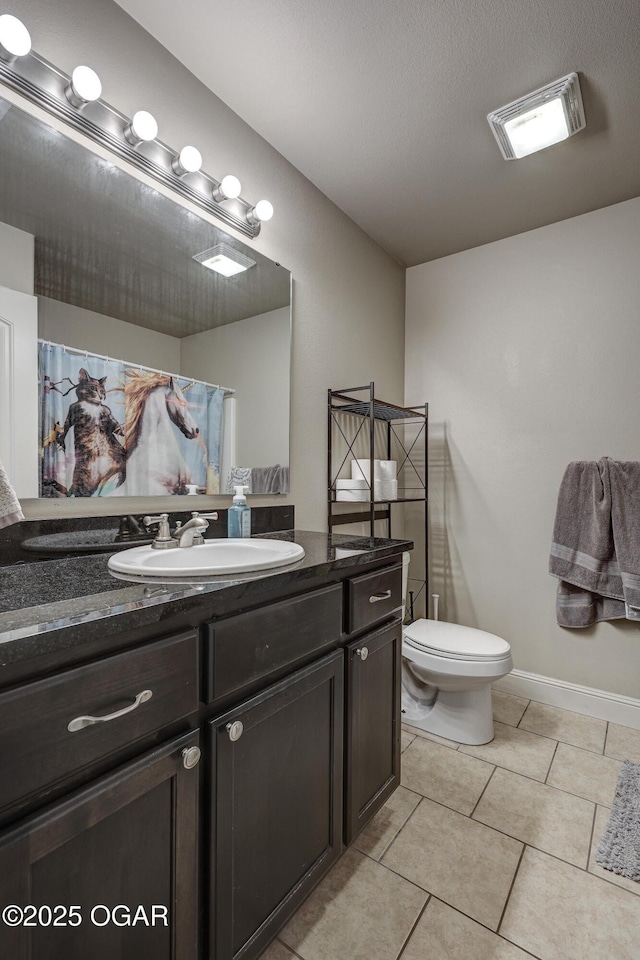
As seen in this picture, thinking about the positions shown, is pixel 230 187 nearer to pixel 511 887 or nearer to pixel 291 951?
pixel 291 951

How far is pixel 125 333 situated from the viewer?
136cm

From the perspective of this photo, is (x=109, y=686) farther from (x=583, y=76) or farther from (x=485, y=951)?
(x=583, y=76)

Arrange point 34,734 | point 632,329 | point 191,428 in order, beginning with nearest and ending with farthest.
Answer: point 34,734 < point 191,428 < point 632,329

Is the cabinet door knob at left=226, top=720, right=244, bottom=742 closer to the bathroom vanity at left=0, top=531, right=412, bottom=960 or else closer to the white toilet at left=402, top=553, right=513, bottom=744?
the bathroom vanity at left=0, top=531, right=412, bottom=960

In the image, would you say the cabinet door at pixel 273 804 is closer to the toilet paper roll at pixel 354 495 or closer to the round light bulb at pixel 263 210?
the toilet paper roll at pixel 354 495

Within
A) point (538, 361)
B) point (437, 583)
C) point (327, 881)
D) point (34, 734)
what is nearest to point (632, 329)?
point (538, 361)

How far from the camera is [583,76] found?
5.08 ft

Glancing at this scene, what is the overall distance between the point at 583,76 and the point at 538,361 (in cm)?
116

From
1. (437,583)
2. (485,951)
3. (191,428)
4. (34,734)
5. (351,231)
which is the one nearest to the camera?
(34,734)

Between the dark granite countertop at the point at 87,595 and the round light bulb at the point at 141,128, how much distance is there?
117cm

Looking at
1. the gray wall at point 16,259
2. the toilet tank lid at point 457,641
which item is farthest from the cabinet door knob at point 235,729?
the toilet tank lid at point 457,641

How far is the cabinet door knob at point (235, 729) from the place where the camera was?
91 cm

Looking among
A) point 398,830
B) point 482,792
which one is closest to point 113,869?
point 398,830

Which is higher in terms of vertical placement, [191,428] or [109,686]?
[191,428]
